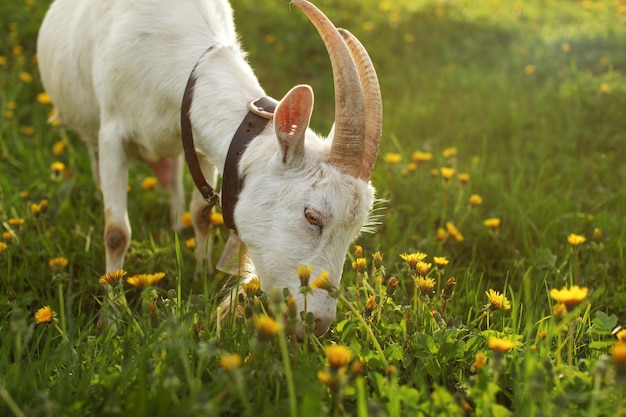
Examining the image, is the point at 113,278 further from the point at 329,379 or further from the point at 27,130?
the point at 27,130

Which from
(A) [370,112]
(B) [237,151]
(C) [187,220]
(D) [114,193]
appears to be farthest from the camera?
(C) [187,220]

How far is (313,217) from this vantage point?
87.1 inches

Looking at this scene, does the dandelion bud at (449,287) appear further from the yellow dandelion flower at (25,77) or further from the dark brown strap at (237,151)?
the yellow dandelion flower at (25,77)

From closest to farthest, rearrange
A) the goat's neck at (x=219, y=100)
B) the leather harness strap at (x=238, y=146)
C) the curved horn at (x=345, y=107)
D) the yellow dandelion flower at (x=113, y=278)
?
the yellow dandelion flower at (x=113, y=278) → the curved horn at (x=345, y=107) → the leather harness strap at (x=238, y=146) → the goat's neck at (x=219, y=100)

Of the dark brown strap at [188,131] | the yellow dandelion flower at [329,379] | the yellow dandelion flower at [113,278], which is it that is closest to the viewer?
the yellow dandelion flower at [329,379]

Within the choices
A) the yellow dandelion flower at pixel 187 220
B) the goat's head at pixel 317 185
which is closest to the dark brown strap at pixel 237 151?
the goat's head at pixel 317 185

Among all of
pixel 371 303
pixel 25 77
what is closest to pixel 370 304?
pixel 371 303

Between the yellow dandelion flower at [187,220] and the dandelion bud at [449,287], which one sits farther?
the yellow dandelion flower at [187,220]

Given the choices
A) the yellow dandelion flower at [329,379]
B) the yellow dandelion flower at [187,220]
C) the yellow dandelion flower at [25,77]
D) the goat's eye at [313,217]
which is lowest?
the yellow dandelion flower at [187,220]

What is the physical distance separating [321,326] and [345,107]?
→ 28.3 inches

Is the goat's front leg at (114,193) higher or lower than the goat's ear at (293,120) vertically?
lower

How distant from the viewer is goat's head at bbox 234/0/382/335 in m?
2.17

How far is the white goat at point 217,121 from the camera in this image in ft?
7.25

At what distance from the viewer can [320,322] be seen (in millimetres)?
2105
